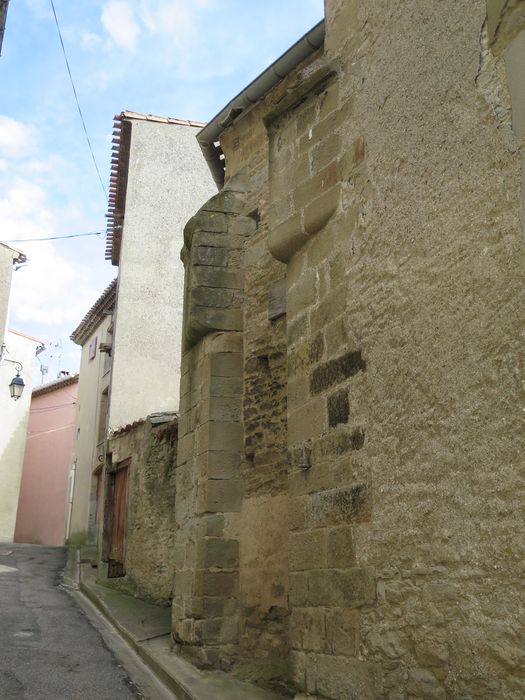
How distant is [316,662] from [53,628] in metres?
4.36

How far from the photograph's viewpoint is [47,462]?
23.5 m

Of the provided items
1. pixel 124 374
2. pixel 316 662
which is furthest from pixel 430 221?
pixel 124 374

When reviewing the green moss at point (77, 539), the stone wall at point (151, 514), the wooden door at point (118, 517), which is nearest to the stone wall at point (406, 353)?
the stone wall at point (151, 514)

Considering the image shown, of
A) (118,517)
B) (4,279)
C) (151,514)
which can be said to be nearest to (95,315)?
(4,279)

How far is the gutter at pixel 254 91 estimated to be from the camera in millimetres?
5539

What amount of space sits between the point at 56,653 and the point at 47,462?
1836 cm

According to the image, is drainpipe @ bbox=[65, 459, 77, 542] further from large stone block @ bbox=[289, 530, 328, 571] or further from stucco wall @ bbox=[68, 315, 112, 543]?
large stone block @ bbox=[289, 530, 328, 571]

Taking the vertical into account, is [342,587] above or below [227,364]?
below

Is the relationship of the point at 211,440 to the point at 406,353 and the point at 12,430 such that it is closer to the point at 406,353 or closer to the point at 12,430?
the point at 406,353

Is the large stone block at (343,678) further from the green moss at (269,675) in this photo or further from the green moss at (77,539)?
the green moss at (77,539)

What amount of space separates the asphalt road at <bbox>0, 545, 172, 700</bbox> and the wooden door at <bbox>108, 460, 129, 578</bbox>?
0.82 m

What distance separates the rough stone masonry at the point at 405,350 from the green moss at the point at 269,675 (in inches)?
1.3

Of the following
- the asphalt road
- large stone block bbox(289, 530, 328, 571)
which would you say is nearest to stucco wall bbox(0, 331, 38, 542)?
the asphalt road

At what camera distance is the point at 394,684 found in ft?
9.55
